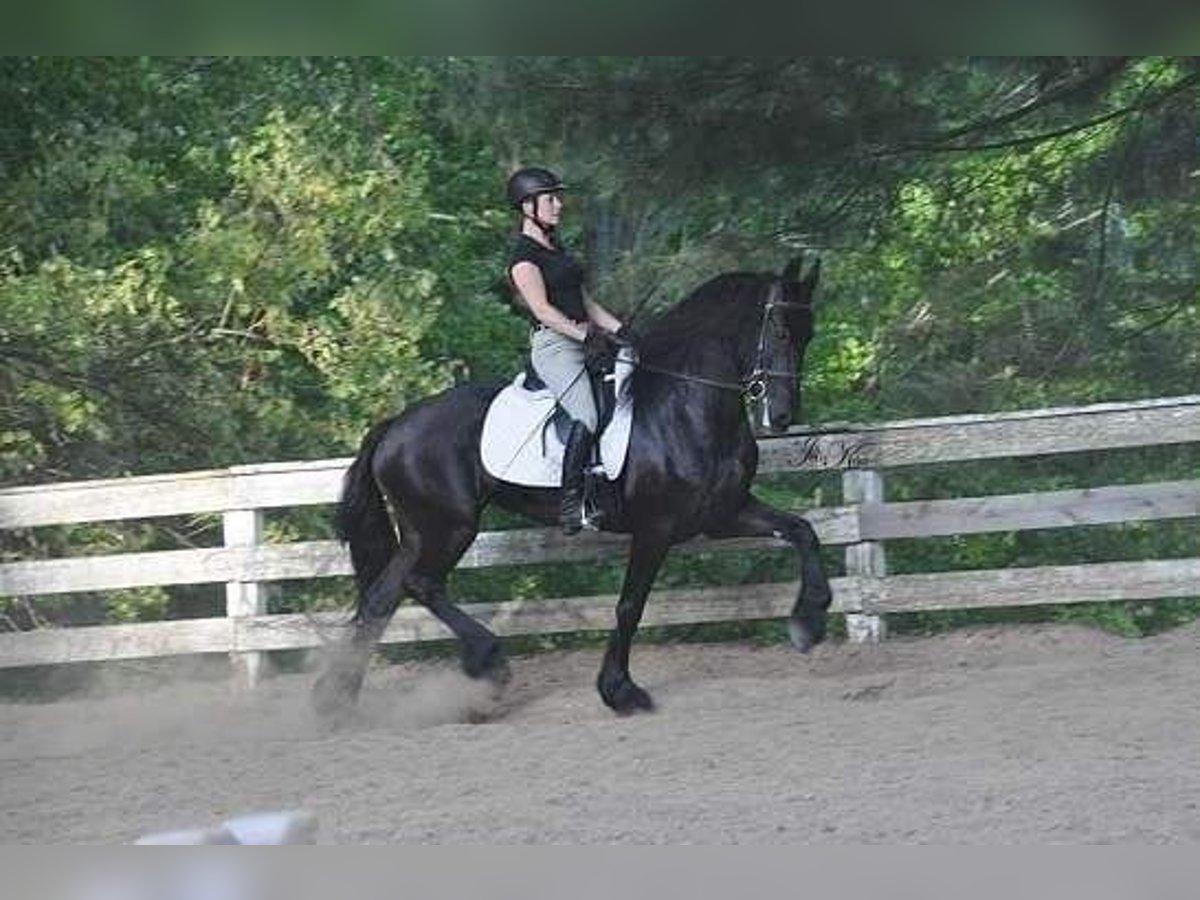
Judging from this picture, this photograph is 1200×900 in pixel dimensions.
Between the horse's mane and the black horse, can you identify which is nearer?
the black horse

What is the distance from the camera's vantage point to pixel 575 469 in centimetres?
903

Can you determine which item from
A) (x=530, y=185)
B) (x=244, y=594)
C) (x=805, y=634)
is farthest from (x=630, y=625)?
(x=244, y=594)

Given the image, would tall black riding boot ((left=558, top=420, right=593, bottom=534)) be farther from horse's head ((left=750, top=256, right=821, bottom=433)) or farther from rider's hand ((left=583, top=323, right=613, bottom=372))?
horse's head ((left=750, top=256, right=821, bottom=433))

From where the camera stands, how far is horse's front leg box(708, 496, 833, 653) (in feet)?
30.2

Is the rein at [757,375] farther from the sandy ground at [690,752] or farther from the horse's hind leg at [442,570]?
the sandy ground at [690,752]

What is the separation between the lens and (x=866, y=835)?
614 centimetres

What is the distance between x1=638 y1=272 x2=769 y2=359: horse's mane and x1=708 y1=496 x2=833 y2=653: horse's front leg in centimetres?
90

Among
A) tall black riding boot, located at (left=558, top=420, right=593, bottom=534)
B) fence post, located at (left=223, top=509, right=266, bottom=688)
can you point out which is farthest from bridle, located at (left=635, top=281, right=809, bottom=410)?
fence post, located at (left=223, top=509, right=266, bottom=688)

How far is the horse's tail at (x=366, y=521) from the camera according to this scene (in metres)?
9.65

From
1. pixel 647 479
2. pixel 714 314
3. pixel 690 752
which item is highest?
pixel 714 314

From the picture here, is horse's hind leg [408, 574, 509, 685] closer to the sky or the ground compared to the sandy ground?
closer to the sky

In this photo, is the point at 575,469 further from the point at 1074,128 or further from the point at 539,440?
the point at 1074,128

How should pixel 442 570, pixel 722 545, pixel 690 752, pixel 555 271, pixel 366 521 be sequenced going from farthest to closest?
1. pixel 722 545
2. pixel 366 521
3. pixel 442 570
4. pixel 555 271
5. pixel 690 752

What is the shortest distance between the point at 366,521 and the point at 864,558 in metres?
2.75
